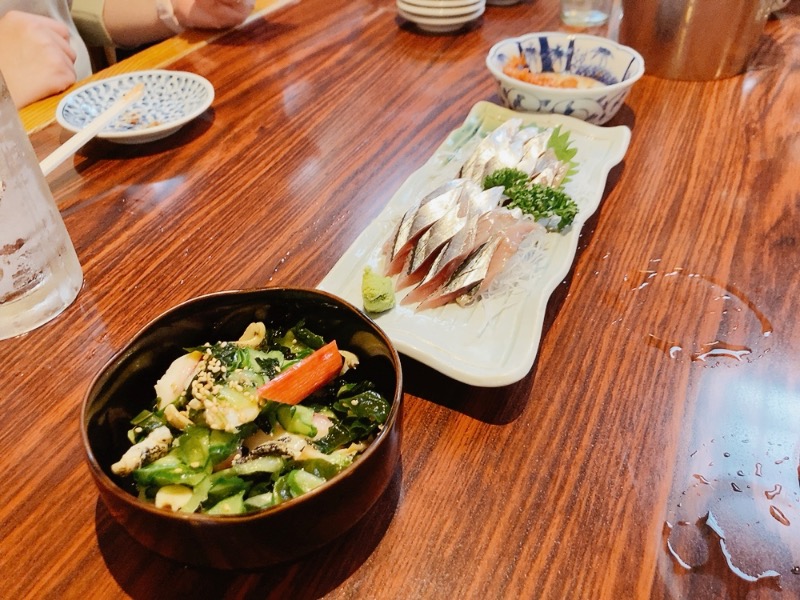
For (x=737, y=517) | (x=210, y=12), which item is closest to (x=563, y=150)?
(x=737, y=517)

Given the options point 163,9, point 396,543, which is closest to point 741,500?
point 396,543

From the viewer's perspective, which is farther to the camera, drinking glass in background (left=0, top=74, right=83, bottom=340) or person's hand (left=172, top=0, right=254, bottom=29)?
person's hand (left=172, top=0, right=254, bottom=29)

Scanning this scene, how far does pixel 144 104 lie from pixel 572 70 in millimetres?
1115

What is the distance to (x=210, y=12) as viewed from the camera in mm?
1899

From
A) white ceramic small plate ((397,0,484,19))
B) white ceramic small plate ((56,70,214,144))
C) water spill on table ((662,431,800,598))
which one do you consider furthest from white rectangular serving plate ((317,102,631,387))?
white ceramic small plate ((397,0,484,19))

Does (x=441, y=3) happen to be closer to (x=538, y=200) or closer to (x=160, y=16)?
(x=160, y=16)

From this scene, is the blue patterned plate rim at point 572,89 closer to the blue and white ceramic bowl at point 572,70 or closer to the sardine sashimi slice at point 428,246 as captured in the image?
the blue and white ceramic bowl at point 572,70

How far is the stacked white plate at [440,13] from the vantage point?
1.88 m

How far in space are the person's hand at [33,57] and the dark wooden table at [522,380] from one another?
0.23 m

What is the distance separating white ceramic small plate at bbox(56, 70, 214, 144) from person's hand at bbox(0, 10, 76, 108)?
0.13m

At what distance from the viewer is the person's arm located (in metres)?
1.90

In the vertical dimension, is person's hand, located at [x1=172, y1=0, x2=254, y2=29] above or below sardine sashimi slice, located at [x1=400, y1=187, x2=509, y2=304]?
above

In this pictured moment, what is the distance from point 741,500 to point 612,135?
34.7 inches

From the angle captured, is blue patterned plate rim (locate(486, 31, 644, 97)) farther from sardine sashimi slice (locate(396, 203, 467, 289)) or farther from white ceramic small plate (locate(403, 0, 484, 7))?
sardine sashimi slice (locate(396, 203, 467, 289))
